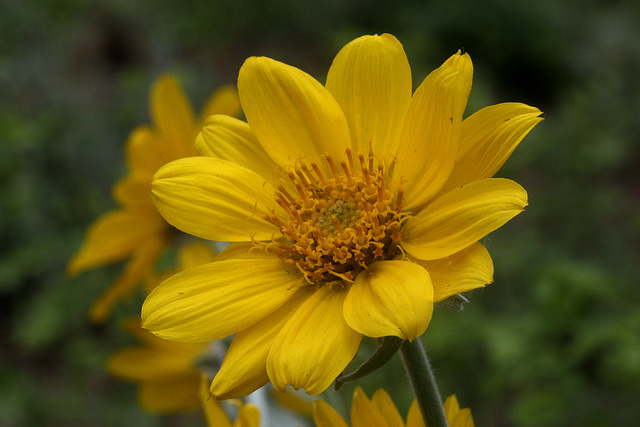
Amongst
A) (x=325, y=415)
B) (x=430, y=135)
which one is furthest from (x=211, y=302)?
(x=430, y=135)

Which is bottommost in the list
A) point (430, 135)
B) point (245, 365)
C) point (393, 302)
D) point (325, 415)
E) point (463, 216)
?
point (325, 415)

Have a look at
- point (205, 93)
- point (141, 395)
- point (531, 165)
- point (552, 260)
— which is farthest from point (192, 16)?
point (141, 395)

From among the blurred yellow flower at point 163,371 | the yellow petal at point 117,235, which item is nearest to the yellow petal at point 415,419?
the blurred yellow flower at point 163,371

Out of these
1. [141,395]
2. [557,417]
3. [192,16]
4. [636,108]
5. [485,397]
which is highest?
[192,16]

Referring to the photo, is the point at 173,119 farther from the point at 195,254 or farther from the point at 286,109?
the point at 286,109

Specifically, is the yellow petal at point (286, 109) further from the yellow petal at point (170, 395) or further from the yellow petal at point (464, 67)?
the yellow petal at point (170, 395)

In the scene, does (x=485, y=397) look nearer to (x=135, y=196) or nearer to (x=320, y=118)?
(x=135, y=196)
